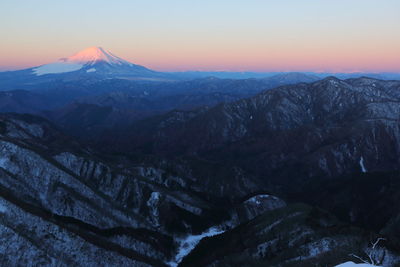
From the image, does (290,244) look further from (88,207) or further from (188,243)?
(88,207)

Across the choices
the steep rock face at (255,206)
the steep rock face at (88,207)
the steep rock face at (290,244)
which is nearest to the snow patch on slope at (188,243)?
the steep rock face at (88,207)

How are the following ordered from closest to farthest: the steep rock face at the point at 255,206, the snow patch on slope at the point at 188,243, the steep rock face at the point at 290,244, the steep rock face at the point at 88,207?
the steep rock face at the point at 290,244 < the steep rock face at the point at 88,207 < the snow patch on slope at the point at 188,243 < the steep rock face at the point at 255,206

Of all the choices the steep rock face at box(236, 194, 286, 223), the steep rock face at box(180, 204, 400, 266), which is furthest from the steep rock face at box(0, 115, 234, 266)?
the steep rock face at box(180, 204, 400, 266)

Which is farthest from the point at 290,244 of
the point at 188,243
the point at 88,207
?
the point at 88,207

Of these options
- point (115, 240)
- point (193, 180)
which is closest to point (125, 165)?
point (193, 180)

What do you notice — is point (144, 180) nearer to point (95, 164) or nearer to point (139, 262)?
point (95, 164)

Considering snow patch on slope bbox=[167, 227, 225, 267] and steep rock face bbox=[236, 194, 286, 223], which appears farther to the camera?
steep rock face bbox=[236, 194, 286, 223]

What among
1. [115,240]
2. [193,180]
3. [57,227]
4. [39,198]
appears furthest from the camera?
[193,180]

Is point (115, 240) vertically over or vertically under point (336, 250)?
under

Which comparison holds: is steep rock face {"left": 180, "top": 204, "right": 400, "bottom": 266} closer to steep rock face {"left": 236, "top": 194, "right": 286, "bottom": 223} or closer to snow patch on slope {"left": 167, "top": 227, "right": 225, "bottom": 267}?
snow patch on slope {"left": 167, "top": 227, "right": 225, "bottom": 267}

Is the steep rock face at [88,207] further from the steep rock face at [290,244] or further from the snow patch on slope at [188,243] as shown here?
the steep rock face at [290,244]

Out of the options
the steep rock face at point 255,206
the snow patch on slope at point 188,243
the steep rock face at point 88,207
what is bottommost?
the snow patch on slope at point 188,243
